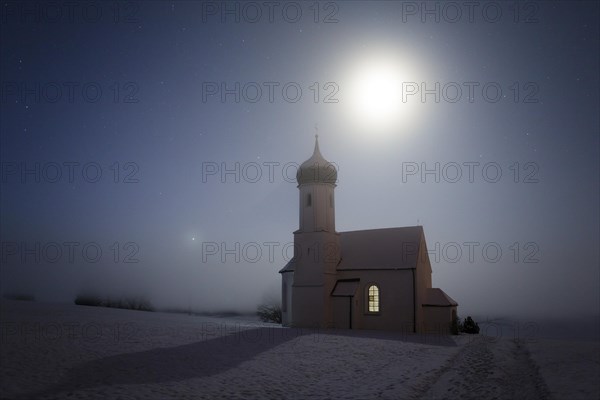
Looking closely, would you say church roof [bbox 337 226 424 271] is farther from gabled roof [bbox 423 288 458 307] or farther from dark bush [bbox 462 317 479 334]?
dark bush [bbox 462 317 479 334]

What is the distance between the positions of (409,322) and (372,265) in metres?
4.96

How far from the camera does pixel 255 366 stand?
60.1 feet

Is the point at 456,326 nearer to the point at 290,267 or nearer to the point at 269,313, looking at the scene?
the point at 290,267

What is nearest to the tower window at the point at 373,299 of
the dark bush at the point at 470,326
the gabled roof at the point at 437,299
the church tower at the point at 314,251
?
the church tower at the point at 314,251

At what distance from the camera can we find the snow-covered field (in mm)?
13953

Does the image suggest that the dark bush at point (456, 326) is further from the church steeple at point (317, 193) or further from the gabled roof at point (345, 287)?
the church steeple at point (317, 193)

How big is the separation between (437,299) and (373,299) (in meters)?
4.72

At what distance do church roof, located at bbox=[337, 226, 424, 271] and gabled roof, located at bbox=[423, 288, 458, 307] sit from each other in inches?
119

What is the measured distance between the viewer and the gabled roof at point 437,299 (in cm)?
3469

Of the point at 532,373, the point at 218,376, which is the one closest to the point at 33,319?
the point at 218,376

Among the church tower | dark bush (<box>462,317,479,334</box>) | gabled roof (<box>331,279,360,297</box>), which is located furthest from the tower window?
dark bush (<box>462,317,479,334</box>)

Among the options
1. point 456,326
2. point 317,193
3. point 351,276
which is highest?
point 317,193

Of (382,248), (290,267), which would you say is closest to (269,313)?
(290,267)

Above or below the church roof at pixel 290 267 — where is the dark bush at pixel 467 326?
below
